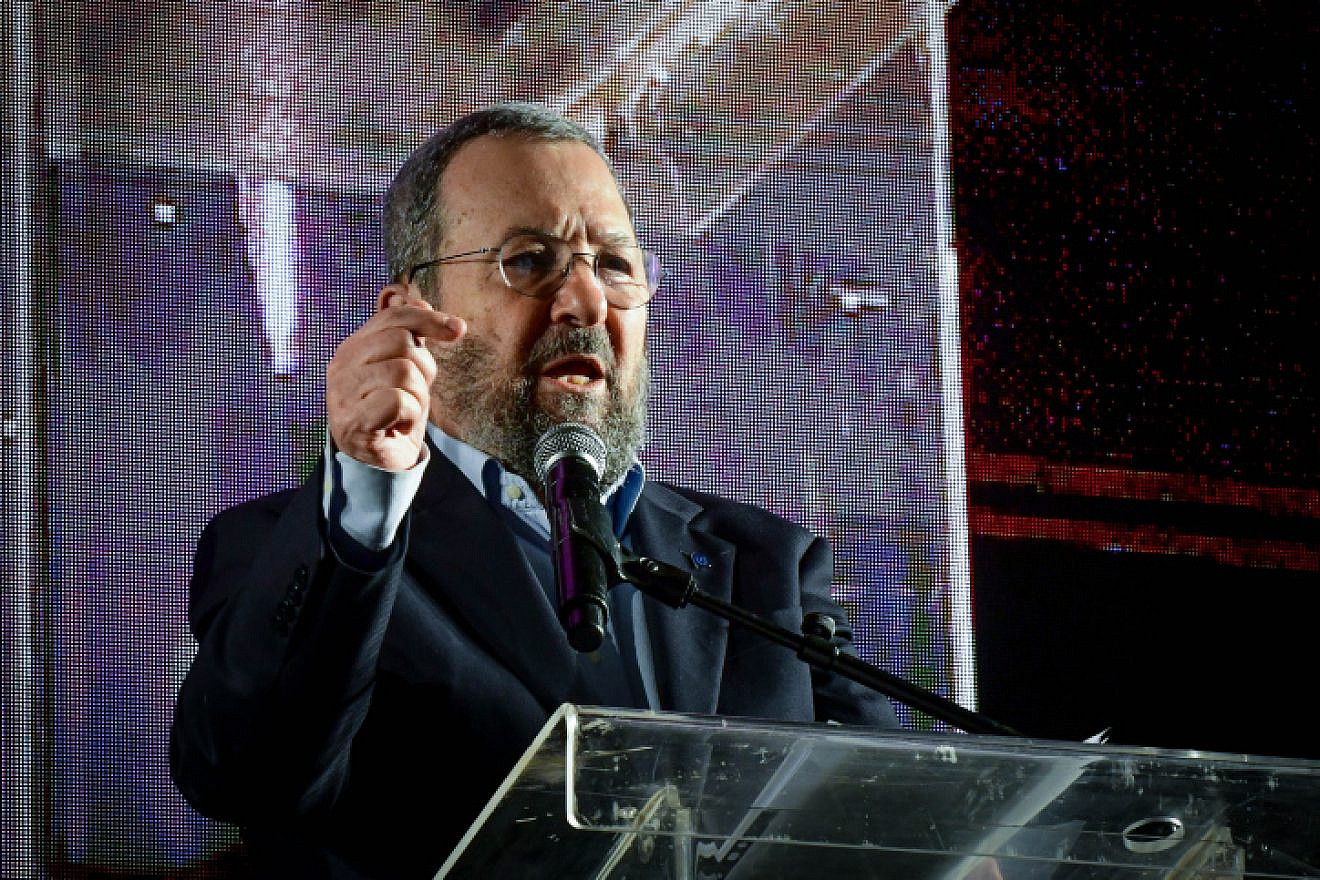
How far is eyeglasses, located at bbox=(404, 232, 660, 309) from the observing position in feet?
8.40

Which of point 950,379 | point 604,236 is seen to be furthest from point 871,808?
point 950,379

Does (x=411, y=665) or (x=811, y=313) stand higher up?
→ (x=811, y=313)

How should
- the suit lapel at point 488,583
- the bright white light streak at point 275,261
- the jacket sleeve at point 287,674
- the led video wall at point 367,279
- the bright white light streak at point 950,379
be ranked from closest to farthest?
the jacket sleeve at point 287,674, the suit lapel at point 488,583, the led video wall at point 367,279, the bright white light streak at point 275,261, the bright white light streak at point 950,379

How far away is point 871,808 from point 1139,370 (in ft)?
7.39

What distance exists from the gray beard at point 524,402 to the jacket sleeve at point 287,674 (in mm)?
714

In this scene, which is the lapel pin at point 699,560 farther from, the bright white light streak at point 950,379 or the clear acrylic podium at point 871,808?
the clear acrylic podium at point 871,808

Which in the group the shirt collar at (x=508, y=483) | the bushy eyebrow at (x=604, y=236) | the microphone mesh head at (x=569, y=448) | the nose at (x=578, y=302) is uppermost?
the bushy eyebrow at (x=604, y=236)

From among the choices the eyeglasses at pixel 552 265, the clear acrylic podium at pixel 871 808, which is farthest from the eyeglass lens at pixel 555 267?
the clear acrylic podium at pixel 871 808

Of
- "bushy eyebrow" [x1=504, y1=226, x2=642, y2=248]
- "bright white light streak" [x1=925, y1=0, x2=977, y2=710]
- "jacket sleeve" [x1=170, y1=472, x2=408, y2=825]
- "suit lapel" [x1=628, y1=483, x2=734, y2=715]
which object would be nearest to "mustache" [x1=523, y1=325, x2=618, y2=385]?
"bushy eyebrow" [x1=504, y1=226, x2=642, y2=248]

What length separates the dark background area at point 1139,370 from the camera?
128 inches

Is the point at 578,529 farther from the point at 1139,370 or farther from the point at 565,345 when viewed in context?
the point at 1139,370

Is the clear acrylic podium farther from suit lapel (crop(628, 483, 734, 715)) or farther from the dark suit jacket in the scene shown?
suit lapel (crop(628, 483, 734, 715))

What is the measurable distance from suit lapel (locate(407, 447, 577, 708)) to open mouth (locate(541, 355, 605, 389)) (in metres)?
0.26

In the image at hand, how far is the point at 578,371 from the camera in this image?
263cm
